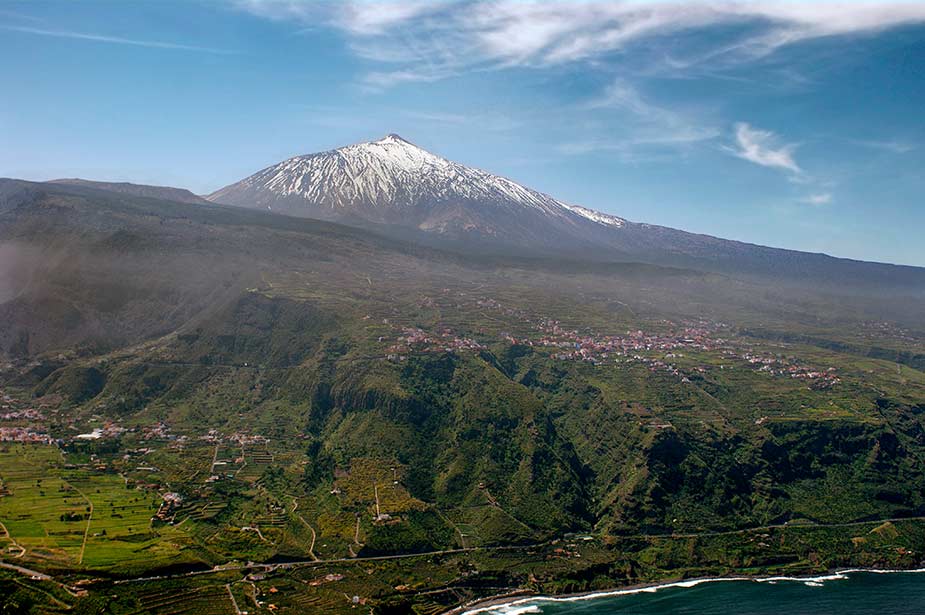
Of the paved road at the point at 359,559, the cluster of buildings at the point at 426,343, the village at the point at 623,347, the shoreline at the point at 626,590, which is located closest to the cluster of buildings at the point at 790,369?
the village at the point at 623,347

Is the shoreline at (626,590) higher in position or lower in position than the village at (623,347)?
lower

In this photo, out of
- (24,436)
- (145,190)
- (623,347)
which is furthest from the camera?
(145,190)

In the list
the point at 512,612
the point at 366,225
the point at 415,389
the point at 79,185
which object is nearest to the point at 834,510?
the point at 512,612

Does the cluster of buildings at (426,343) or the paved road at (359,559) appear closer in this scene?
the paved road at (359,559)

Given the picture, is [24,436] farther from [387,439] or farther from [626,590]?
[626,590]

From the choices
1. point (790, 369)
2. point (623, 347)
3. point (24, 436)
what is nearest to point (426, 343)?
point (623, 347)

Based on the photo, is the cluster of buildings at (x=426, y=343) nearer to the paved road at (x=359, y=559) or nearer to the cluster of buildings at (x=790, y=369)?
the paved road at (x=359, y=559)

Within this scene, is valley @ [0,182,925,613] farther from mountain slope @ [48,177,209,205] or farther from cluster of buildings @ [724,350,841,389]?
mountain slope @ [48,177,209,205]

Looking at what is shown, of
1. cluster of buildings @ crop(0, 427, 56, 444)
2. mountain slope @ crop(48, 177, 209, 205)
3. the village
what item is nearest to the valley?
cluster of buildings @ crop(0, 427, 56, 444)

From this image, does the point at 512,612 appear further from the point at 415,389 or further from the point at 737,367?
the point at 737,367
